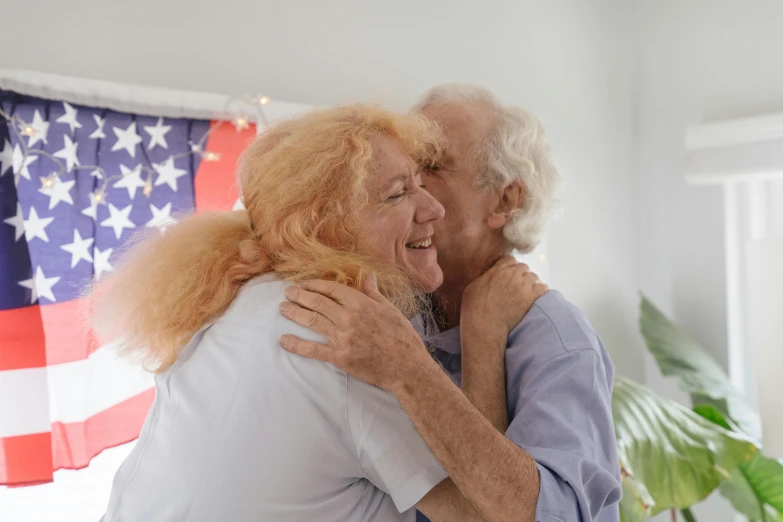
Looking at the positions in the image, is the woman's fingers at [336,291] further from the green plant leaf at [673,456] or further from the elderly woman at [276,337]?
the green plant leaf at [673,456]

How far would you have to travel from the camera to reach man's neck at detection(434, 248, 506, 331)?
5.50ft

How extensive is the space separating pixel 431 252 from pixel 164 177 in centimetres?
87

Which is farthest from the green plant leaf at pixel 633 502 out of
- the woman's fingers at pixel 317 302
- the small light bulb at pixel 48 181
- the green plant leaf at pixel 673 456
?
the small light bulb at pixel 48 181

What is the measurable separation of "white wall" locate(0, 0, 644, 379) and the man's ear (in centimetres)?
33

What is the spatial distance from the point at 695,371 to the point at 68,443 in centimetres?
206

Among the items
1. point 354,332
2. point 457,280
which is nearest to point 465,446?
point 354,332

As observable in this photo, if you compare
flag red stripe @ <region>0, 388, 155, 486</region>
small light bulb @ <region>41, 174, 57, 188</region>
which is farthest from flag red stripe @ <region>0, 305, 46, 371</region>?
small light bulb @ <region>41, 174, 57, 188</region>

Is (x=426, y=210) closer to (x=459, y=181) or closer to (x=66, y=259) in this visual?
(x=459, y=181)

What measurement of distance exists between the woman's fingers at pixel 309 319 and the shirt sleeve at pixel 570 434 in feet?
1.26

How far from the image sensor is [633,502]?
2229mm

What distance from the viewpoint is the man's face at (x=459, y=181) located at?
64.3 inches

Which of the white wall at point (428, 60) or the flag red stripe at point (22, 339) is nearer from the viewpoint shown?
the flag red stripe at point (22, 339)

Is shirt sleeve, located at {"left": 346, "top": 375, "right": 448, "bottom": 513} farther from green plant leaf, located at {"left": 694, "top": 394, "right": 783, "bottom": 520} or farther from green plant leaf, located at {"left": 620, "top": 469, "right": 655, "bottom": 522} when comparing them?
green plant leaf, located at {"left": 694, "top": 394, "right": 783, "bottom": 520}

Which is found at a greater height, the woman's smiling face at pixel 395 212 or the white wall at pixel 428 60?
the white wall at pixel 428 60
